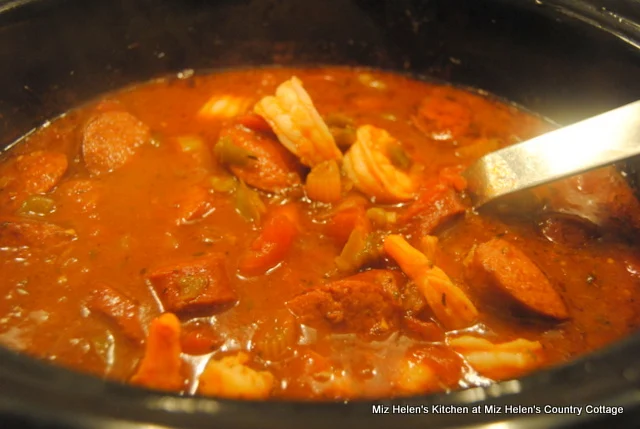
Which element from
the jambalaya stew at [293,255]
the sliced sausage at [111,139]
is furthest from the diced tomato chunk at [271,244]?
the sliced sausage at [111,139]

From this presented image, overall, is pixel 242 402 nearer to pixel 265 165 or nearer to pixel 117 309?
pixel 117 309

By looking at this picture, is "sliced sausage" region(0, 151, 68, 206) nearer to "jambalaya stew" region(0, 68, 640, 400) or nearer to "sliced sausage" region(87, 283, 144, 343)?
"jambalaya stew" region(0, 68, 640, 400)

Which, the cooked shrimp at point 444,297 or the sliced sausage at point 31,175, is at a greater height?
the sliced sausage at point 31,175

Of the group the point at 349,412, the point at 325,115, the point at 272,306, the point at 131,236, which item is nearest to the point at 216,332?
the point at 272,306

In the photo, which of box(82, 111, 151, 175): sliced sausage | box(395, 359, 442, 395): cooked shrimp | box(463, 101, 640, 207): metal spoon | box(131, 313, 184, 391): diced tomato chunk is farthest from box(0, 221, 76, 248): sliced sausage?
box(463, 101, 640, 207): metal spoon

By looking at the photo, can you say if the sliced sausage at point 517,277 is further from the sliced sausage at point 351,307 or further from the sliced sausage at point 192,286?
the sliced sausage at point 192,286

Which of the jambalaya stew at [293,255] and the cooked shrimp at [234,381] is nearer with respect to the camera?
the cooked shrimp at [234,381]
